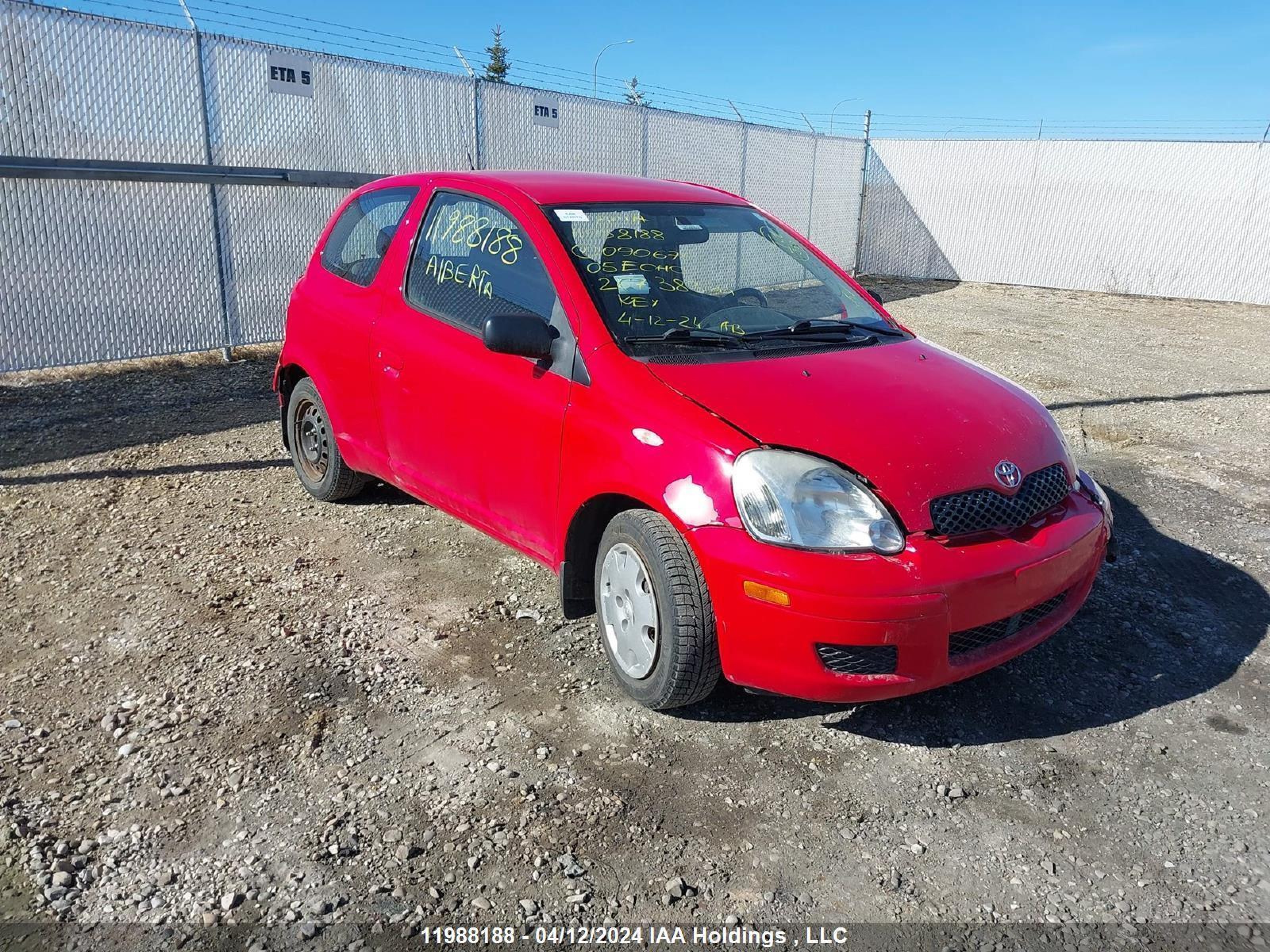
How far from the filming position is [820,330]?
156 inches

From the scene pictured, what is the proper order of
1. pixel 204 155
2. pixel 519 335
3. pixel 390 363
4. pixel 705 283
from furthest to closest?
pixel 204 155 < pixel 390 363 < pixel 705 283 < pixel 519 335

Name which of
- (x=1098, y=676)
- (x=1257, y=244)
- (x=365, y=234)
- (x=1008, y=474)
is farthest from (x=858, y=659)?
(x=1257, y=244)

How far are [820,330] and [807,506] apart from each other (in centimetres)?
119

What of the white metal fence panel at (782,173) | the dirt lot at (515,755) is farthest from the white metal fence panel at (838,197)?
the dirt lot at (515,755)

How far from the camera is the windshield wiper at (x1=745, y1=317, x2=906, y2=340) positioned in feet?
12.6

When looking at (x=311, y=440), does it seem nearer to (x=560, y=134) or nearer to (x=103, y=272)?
(x=103, y=272)

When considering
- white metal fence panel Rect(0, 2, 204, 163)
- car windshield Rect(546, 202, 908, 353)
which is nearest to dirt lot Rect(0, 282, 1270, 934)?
car windshield Rect(546, 202, 908, 353)

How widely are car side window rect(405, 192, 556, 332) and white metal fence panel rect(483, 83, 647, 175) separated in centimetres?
718

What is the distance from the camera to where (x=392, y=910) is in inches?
99.5

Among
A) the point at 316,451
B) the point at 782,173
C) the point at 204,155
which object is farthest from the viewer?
the point at 782,173

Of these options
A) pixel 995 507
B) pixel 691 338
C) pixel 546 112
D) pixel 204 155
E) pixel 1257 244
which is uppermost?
pixel 546 112

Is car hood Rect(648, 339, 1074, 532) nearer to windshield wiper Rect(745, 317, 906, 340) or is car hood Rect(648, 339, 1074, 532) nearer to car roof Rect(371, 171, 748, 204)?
windshield wiper Rect(745, 317, 906, 340)

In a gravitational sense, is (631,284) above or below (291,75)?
below

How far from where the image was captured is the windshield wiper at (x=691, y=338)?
11.8 feet
